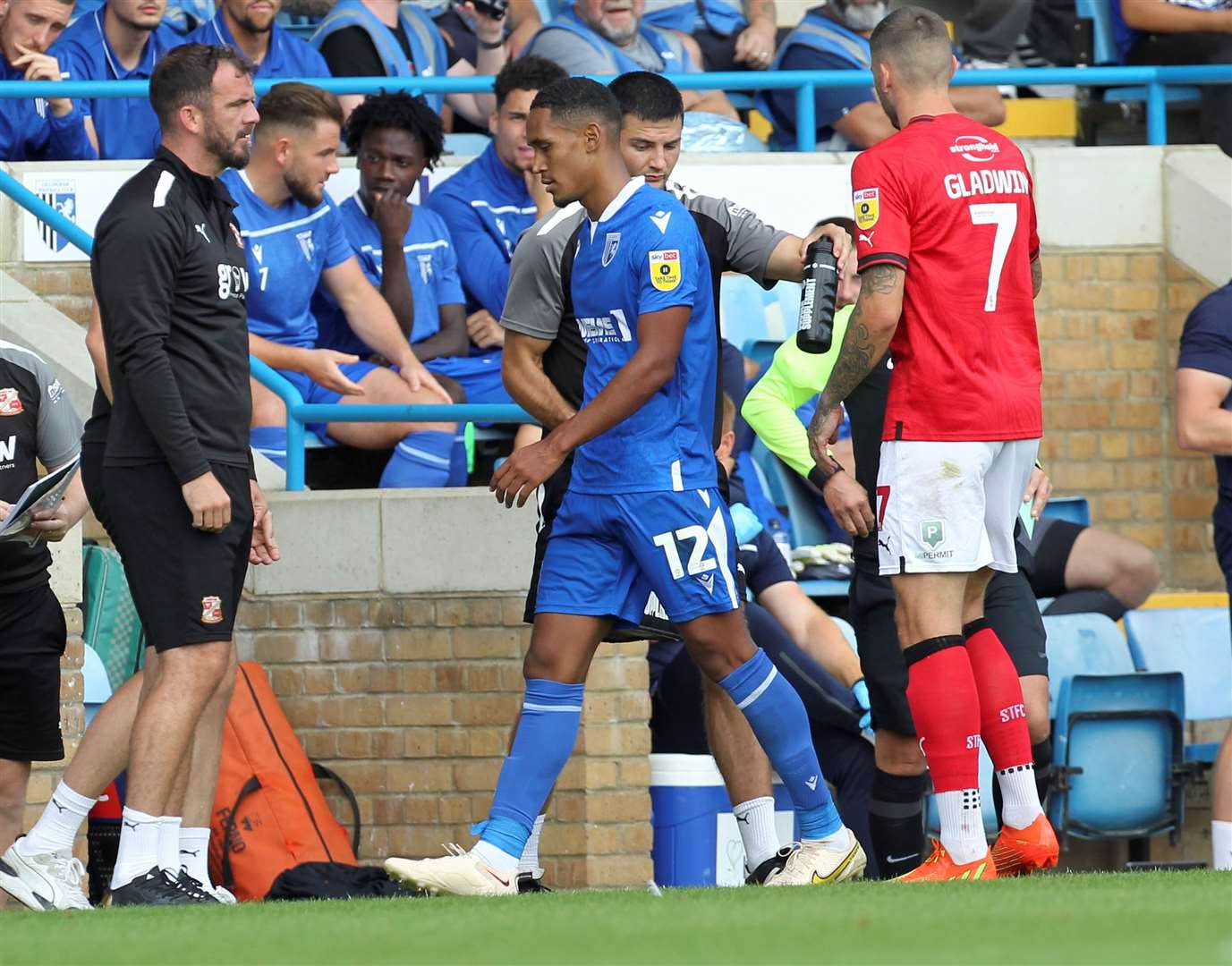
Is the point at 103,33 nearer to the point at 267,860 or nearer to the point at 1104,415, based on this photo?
the point at 267,860

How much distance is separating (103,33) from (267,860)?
4235mm

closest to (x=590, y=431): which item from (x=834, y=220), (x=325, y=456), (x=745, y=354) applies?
(x=834, y=220)

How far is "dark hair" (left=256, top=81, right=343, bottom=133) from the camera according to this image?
8.26 metres

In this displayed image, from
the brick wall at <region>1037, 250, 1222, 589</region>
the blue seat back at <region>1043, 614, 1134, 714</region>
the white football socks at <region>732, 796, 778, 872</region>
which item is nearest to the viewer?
the white football socks at <region>732, 796, 778, 872</region>

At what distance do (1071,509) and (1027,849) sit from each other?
383 centimetres

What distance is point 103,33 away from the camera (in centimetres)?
970

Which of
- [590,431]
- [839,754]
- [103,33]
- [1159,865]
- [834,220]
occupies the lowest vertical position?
[1159,865]

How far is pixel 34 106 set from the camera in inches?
362

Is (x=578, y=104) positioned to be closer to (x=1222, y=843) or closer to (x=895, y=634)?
(x=895, y=634)

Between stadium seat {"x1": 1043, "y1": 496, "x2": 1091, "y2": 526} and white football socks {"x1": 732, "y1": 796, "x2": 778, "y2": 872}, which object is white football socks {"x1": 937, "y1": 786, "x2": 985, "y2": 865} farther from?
stadium seat {"x1": 1043, "y1": 496, "x2": 1091, "y2": 526}

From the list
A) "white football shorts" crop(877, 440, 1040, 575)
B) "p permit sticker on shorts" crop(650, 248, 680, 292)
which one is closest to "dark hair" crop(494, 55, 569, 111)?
"p permit sticker on shorts" crop(650, 248, 680, 292)

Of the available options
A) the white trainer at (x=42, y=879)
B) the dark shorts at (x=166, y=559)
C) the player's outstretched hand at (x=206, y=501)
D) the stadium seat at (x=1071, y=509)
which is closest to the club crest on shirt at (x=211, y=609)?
the dark shorts at (x=166, y=559)

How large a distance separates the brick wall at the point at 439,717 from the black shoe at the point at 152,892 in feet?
7.09

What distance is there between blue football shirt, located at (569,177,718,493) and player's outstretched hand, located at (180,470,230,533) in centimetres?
94
